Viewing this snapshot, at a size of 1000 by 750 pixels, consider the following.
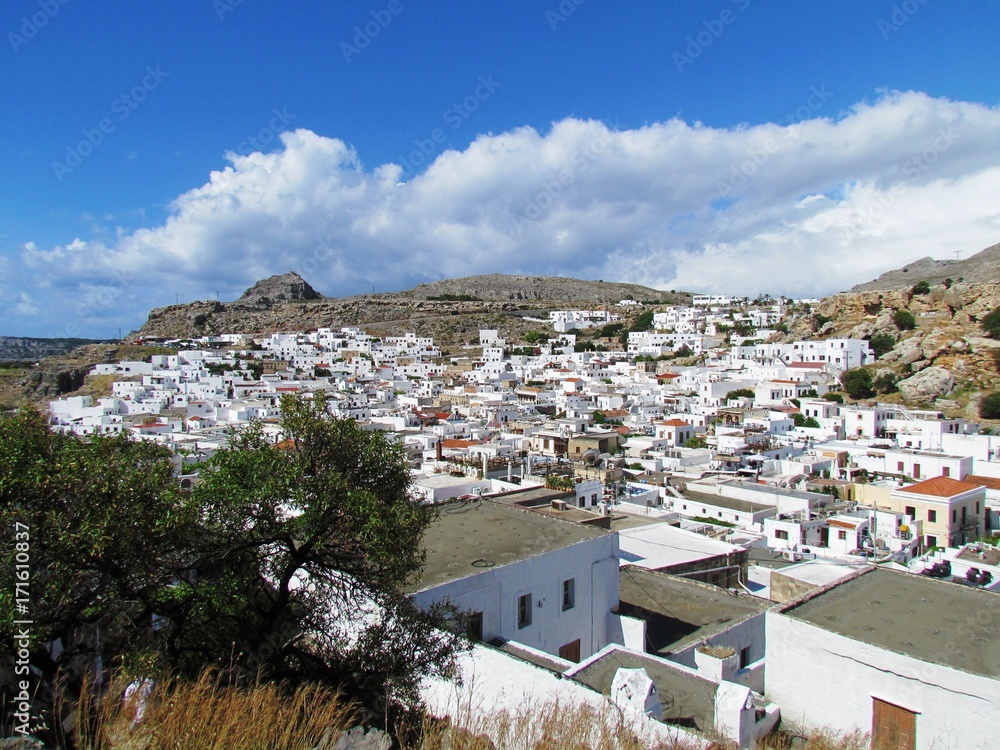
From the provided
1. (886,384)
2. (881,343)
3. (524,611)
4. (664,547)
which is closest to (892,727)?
(524,611)

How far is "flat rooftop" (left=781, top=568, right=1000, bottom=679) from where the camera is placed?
20.2 ft

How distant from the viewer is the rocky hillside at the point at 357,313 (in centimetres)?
10550

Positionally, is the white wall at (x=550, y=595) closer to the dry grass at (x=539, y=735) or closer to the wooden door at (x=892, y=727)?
the dry grass at (x=539, y=735)

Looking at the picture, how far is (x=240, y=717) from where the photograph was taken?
12.8 ft

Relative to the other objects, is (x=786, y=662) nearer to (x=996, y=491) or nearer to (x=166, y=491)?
(x=166, y=491)

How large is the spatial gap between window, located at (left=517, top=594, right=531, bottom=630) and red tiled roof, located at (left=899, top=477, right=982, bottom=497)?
64.2ft

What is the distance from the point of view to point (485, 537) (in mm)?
9609

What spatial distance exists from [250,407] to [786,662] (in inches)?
1888

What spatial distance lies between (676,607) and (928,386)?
1977 inches

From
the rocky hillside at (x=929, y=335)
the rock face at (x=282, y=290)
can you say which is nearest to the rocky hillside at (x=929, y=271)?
the rocky hillside at (x=929, y=335)

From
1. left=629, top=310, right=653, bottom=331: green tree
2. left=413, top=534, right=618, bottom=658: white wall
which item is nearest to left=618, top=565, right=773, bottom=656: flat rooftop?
left=413, top=534, right=618, bottom=658: white wall

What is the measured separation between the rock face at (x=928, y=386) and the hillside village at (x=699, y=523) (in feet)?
0.57

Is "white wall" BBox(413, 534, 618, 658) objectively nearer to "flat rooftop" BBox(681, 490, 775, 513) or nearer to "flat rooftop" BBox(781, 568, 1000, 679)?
"flat rooftop" BBox(781, 568, 1000, 679)

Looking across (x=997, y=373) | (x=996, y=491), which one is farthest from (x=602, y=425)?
(x=997, y=373)
